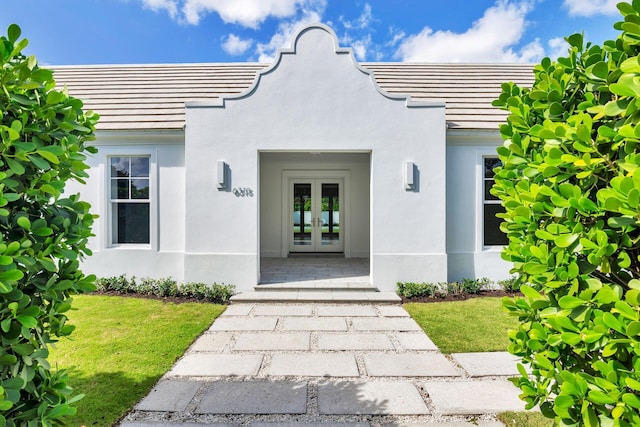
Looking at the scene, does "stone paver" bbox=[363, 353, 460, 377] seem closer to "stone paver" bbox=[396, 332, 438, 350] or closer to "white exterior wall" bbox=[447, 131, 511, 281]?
"stone paver" bbox=[396, 332, 438, 350]

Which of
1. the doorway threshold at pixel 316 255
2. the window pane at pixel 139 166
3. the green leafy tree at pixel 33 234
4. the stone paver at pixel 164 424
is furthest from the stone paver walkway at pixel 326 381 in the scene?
the doorway threshold at pixel 316 255

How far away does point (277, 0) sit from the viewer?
34.8 ft

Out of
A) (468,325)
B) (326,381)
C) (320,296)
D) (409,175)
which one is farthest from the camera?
(409,175)

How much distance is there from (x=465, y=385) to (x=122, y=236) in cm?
861

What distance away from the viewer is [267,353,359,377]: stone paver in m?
3.70

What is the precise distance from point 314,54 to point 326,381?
23.3 feet

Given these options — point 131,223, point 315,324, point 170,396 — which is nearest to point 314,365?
point 315,324

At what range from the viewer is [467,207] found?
26.0 ft

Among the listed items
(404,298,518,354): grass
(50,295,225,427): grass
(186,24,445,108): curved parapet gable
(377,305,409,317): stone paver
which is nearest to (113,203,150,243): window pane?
(50,295,225,427): grass

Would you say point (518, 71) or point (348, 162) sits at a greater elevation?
point (518, 71)

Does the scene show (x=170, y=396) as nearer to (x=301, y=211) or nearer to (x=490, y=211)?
(x=490, y=211)

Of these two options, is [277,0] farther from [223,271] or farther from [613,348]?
[613,348]

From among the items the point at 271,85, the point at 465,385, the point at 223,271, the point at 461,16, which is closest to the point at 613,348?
the point at 465,385

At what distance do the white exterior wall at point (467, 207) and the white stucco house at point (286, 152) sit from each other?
1.0 inches
